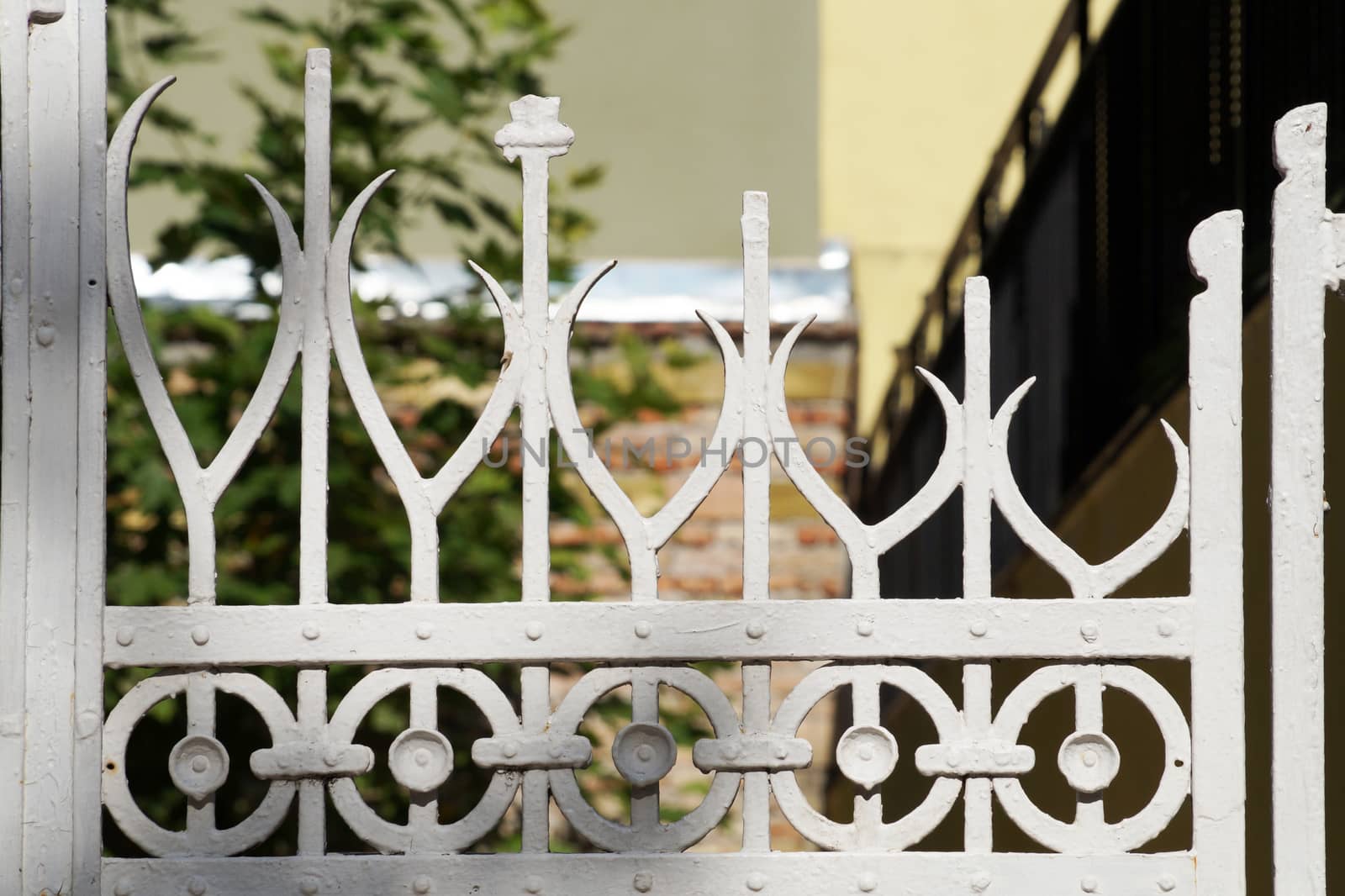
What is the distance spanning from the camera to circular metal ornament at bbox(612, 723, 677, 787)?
1.64 meters

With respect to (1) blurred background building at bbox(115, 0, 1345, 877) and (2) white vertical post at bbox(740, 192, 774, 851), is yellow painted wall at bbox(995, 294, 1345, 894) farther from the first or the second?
(2) white vertical post at bbox(740, 192, 774, 851)

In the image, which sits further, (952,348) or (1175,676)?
(952,348)

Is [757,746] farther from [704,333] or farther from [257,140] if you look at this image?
[704,333]

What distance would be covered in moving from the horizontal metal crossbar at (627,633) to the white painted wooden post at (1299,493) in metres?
0.13

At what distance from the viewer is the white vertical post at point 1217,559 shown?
64.3 inches

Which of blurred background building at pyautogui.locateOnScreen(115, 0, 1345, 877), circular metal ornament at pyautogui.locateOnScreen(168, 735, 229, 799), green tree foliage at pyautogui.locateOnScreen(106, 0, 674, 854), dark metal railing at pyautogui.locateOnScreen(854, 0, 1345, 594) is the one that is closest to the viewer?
circular metal ornament at pyautogui.locateOnScreen(168, 735, 229, 799)

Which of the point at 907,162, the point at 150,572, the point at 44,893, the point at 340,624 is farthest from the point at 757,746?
the point at 907,162

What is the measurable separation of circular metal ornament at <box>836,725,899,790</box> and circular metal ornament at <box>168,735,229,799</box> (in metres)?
0.70

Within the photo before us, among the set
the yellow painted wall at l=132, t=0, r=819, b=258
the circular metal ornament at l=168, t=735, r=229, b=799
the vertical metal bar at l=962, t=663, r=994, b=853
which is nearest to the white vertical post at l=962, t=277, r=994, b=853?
the vertical metal bar at l=962, t=663, r=994, b=853

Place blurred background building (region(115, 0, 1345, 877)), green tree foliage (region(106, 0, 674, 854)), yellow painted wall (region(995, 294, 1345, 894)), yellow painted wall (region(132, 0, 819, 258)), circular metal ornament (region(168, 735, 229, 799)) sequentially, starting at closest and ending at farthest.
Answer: circular metal ornament (region(168, 735, 229, 799)), yellow painted wall (region(995, 294, 1345, 894)), green tree foliage (region(106, 0, 674, 854)), blurred background building (region(115, 0, 1345, 877)), yellow painted wall (region(132, 0, 819, 258))

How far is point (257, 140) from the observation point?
141 inches

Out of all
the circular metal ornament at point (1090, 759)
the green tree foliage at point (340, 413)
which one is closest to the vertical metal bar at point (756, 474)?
the circular metal ornament at point (1090, 759)

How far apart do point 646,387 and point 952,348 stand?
5.35ft

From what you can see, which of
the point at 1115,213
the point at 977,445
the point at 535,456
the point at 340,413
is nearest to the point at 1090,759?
the point at 977,445
